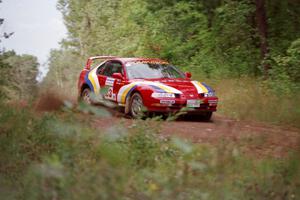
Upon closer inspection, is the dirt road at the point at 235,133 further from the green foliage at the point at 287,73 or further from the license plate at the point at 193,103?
the green foliage at the point at 287,73

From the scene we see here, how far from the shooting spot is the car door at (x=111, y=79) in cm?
1305

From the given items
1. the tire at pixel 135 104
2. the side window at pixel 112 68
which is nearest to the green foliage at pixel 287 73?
the side window at pixel 112 68

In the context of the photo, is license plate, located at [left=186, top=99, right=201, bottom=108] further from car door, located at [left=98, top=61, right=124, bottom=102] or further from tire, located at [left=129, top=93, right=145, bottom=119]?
car door, located at [left=98, top=61, right=124, bottom=102]

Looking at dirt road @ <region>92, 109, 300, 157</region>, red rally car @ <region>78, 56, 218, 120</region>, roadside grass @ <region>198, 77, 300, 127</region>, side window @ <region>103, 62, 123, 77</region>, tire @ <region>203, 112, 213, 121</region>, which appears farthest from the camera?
side window @ <region>103, 62, 123, 77</region>

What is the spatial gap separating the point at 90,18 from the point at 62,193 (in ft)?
151

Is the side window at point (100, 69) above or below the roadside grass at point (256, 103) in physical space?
above

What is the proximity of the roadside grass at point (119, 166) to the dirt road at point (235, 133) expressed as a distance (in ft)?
1.36

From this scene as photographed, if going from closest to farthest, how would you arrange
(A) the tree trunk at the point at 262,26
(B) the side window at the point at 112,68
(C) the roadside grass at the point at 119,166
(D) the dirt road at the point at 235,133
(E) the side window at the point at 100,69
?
(C) the roadside grass at the point at 119,166
(D) the dirt road at the point at 235,133
(B) the side window at the point at 112,68
(E) the side window at the point at 100,69
(A) the tree trunk at the point at 262,26

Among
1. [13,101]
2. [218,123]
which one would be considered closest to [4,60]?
[13,101]

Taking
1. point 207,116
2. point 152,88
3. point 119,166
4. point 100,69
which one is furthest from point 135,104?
point 119,166

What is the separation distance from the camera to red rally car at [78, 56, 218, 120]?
38.8 feet

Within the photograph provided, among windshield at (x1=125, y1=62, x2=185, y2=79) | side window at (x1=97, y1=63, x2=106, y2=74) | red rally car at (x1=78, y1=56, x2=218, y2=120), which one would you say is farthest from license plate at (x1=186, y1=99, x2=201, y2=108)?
side window at (x1=97, y1=63, x2=106, y2=74)

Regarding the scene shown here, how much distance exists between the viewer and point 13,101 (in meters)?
9.09

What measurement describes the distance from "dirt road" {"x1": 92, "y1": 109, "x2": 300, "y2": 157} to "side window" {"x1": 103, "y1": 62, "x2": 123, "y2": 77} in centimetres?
215
